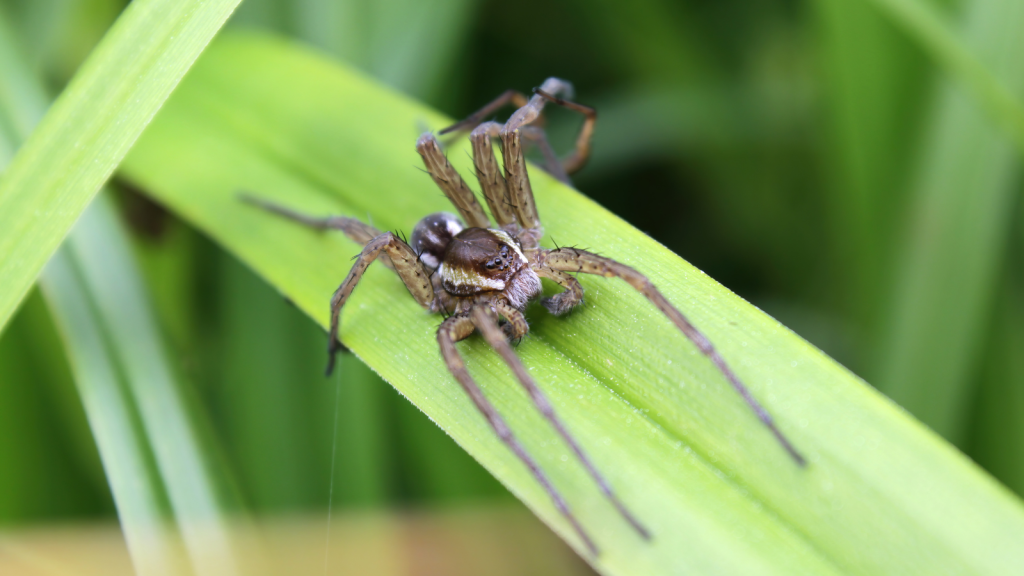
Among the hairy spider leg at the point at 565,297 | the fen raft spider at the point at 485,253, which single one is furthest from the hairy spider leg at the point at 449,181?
the hairy spider leg at the point at 565,297

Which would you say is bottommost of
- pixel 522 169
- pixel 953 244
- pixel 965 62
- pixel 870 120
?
pixel 522 169

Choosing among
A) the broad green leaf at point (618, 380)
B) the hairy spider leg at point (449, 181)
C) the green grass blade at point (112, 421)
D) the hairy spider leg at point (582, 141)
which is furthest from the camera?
the hairy spider leg at point (582, 141)

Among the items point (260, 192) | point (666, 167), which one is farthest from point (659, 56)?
point (260, 192)

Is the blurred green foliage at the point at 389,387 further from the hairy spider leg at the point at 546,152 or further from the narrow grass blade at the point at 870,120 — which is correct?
the hairy spider leg at the point at 546,152

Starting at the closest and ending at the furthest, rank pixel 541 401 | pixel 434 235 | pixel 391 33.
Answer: pixel 541 401 < pixel 434 235 < pixel 391 33

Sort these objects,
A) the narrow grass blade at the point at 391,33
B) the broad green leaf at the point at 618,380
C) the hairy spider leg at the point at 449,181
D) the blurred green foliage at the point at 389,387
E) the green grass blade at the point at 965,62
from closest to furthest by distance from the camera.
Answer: the broad green leaf at the point at 618,380 < the green grass blade at the point at 965,62 < the hairy spider leg at the point at 449,181 < the blurred green foliage at the point at 389,387 < the narrow grass blade at the point at 391,33

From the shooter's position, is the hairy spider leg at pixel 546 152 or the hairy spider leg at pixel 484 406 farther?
the hairy spider leg at pixel 546 152

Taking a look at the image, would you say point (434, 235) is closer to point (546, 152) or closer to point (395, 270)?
point (395, 270)

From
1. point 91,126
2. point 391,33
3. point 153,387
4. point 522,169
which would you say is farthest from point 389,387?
point 391,33
